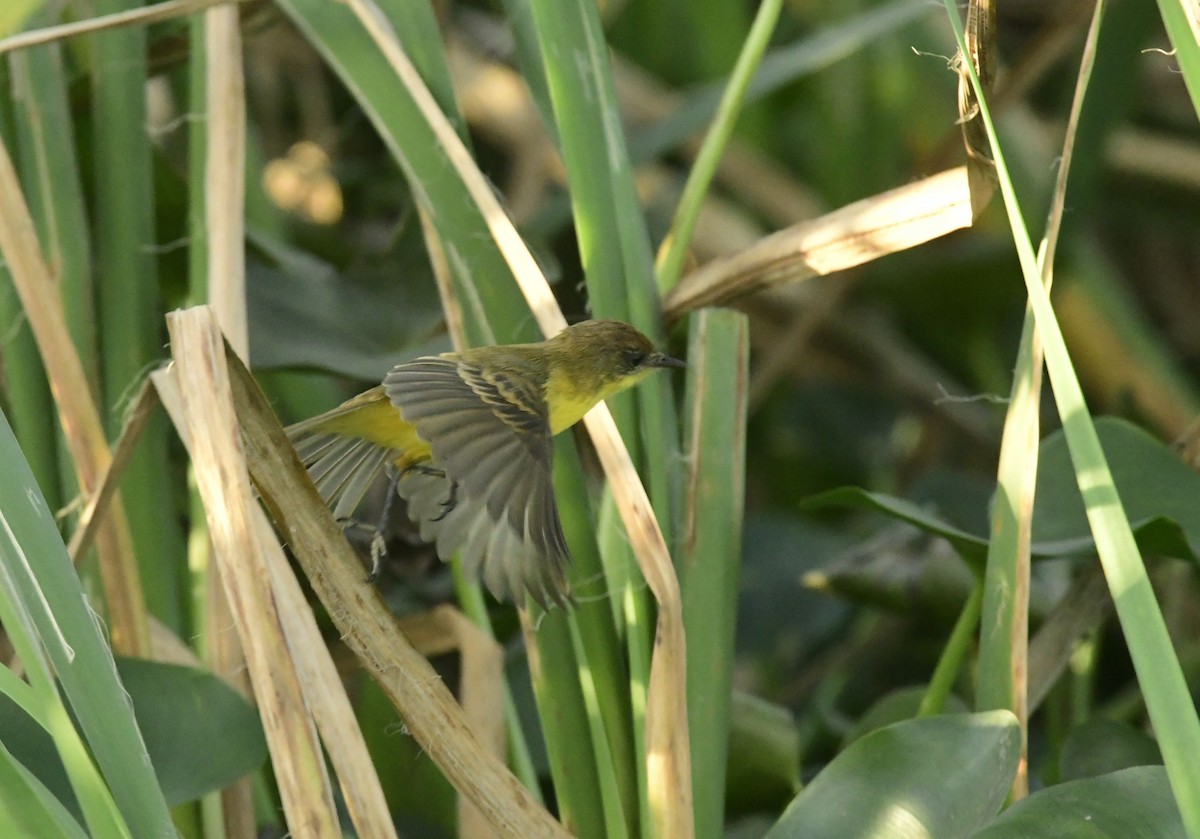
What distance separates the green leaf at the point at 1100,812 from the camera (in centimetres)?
80

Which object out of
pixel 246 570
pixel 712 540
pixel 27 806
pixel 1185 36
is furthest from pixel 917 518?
pixel 27 806

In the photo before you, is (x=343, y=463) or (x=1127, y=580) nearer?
(x=1127, y=580)

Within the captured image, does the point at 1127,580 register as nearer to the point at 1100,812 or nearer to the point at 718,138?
the point at 1100,812

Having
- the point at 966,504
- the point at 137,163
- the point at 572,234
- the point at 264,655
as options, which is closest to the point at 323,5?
the point at 137,163

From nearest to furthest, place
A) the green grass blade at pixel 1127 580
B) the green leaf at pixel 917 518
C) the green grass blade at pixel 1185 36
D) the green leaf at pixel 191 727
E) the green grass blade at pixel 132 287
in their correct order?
the green grass blade at pixel 1127 580
the green grass blade at pixel 1185 36
the green leaf at pixel 191 727
the green leaf at pixel 917 518
the green grass blade at pixel 132 287

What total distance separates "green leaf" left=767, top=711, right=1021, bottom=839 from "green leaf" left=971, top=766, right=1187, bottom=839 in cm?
5

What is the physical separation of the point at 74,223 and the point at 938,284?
1319 mm

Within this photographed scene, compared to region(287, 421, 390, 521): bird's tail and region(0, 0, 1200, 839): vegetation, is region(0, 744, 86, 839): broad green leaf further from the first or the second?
region(287, 421, 390, 521): bird's tail

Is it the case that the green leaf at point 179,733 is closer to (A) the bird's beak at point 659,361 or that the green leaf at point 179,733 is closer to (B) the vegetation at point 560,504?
(B) the vegetation at point 560,504

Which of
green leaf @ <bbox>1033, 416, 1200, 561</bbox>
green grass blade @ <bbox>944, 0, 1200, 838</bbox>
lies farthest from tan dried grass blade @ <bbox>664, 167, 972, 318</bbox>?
green leaf @ <bbox>1033, 416, 1200, 561</bbox>

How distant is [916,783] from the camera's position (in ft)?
2.90

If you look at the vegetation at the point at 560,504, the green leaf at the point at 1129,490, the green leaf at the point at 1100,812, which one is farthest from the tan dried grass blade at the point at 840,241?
the green leaf at the point at 1100,812

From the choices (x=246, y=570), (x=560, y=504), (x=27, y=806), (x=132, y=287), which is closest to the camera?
(x=27, y=806)

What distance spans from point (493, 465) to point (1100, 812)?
46 centimetres
